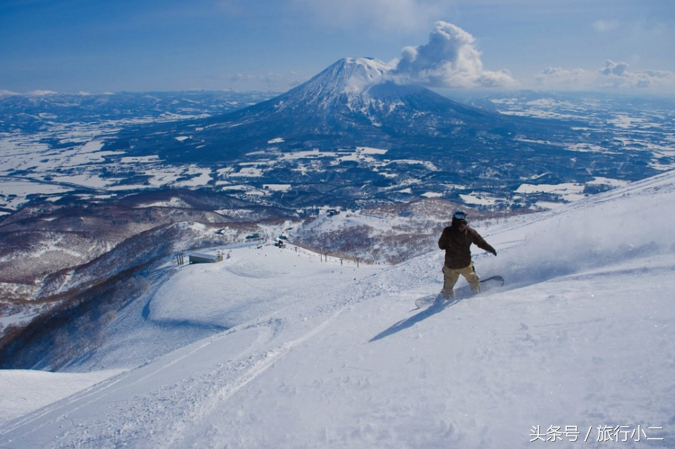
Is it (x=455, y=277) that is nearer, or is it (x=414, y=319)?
(x=455, y=277)

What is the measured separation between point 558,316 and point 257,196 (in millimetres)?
150516

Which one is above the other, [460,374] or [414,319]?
[460,374]

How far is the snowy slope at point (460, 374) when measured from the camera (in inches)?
205

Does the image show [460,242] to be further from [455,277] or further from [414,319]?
[414,319]

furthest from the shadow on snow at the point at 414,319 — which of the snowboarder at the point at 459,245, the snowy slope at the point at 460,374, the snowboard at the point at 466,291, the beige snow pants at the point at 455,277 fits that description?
the snowboarder at the point at 459,245

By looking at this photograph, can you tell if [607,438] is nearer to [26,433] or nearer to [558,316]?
[558,316]

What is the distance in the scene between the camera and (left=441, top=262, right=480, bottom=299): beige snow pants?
9796 mm

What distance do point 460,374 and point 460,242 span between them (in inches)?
141

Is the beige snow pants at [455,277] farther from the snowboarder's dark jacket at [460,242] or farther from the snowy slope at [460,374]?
the snowy slope at [460,374]

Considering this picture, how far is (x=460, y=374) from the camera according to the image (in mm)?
6609

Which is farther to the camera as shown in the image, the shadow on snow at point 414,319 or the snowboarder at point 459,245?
the shadow on snow at point 414,319

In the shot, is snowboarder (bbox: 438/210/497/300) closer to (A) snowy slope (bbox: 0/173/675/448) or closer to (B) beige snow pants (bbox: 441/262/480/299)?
(B) beige snow pants (bbox: 441/262/480/299)

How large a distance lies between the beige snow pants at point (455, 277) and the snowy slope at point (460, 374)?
0.39 meters

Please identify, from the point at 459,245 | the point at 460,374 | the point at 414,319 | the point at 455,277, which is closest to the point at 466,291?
the point at 455,277
